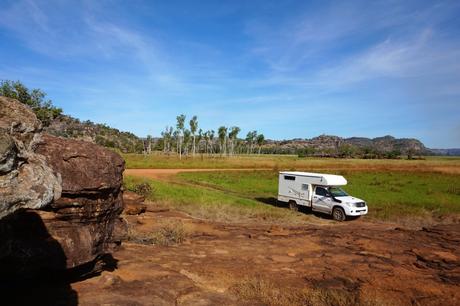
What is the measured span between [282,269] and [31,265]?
721cm

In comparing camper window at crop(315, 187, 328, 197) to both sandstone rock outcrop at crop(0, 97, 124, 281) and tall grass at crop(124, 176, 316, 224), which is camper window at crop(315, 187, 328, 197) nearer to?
tall grass at crop(124, 176, 316, 224)

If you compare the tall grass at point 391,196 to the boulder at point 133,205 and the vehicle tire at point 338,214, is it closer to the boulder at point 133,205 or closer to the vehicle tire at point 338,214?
the vehicle tire at point 338,214

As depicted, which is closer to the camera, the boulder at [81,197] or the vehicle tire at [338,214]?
the boulder at [81,197]

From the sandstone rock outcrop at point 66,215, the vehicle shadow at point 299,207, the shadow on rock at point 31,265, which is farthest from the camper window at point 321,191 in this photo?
the shadow on rock at point 31,265

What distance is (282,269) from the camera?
Result: 11.0 meters

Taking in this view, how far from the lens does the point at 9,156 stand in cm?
333

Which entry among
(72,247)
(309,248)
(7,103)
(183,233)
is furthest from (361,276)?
(7,103)

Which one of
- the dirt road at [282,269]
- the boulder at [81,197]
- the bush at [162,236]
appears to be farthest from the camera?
the bush at [162,236]

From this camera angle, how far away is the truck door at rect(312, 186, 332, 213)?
2194 cm

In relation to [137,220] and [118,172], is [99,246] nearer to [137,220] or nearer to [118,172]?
[118,172]

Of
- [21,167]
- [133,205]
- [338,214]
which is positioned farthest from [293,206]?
[21,167]

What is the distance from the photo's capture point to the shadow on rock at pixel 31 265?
246 inches

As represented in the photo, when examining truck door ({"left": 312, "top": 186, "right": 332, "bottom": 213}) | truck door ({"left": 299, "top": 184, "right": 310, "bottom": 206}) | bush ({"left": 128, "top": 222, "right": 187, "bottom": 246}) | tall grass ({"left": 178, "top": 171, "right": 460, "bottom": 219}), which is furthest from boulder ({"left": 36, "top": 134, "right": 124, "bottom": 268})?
tall grass ({"left": 178, "top": 171, "right": 460, "bottom": 219})

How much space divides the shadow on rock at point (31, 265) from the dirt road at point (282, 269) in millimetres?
621
